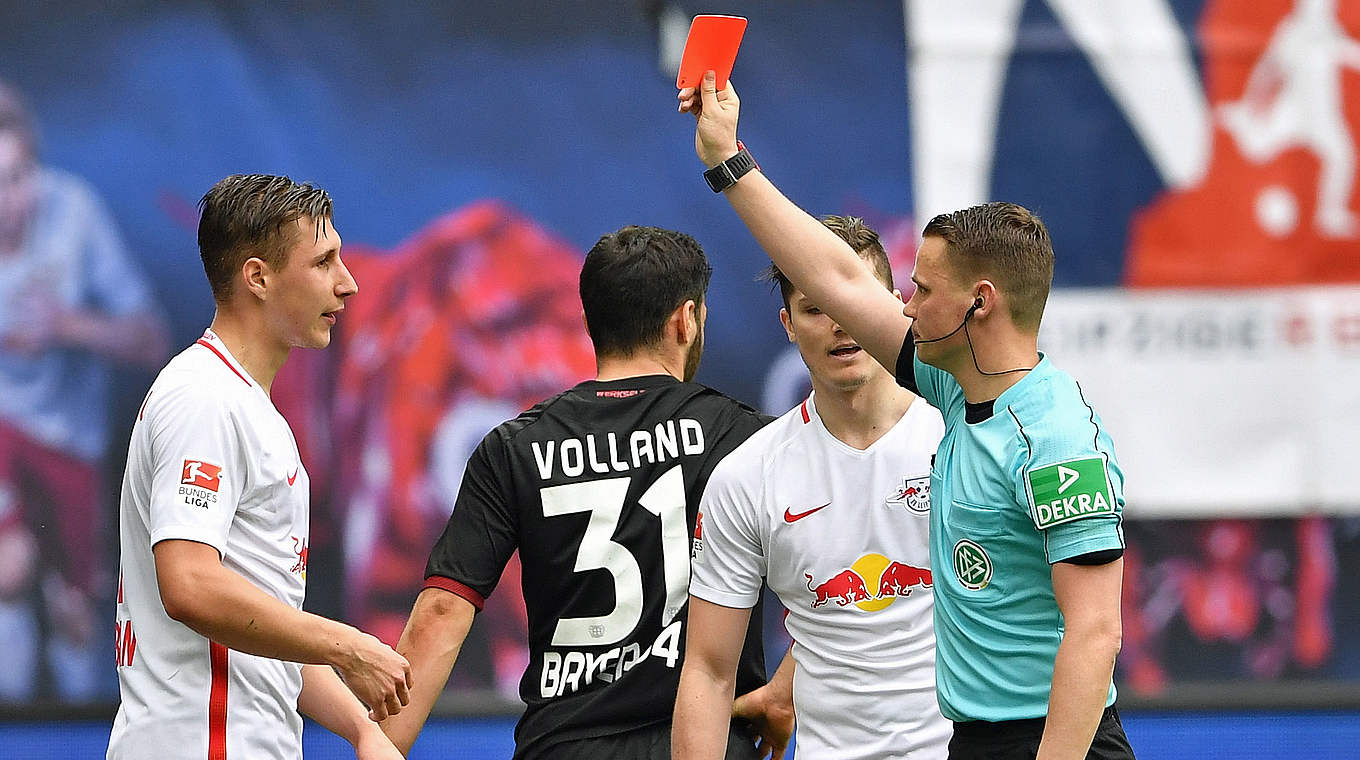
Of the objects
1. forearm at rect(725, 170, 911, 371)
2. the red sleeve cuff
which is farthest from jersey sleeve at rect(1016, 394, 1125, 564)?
the red sleeve cuff

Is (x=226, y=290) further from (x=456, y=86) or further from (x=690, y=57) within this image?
Result: (x=456, y=86)

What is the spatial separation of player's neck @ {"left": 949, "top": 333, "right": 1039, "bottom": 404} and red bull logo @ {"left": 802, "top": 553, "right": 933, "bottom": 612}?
0.49 m

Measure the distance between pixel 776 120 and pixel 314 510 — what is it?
6.41ft

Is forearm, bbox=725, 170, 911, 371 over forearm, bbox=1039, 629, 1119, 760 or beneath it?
over

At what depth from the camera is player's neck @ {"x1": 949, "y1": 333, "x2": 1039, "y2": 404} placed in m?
2.46

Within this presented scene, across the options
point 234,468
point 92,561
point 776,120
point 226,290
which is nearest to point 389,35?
point 776,120

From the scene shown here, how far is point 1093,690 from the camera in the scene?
2213 millimetres

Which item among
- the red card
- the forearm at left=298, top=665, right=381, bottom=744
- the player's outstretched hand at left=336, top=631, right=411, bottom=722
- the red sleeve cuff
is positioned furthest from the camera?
the red sleeve cuff

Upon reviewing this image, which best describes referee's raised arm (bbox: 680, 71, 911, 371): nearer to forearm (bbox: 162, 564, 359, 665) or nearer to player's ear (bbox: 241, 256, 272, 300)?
player's ear (bbox: 241, 256, 272, 300)

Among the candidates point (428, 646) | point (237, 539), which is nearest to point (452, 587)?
point (428, 646)

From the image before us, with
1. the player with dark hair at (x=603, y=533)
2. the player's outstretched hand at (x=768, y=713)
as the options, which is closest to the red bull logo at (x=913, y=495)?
the player with dark hair at (x=603, y=533)

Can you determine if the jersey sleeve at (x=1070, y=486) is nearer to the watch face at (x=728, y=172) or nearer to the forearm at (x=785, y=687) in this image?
the watch face at (x=728, y=172)

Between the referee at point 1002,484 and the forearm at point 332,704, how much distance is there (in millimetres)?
1043

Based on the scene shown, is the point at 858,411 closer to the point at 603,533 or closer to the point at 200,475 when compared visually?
the point at 603,533
